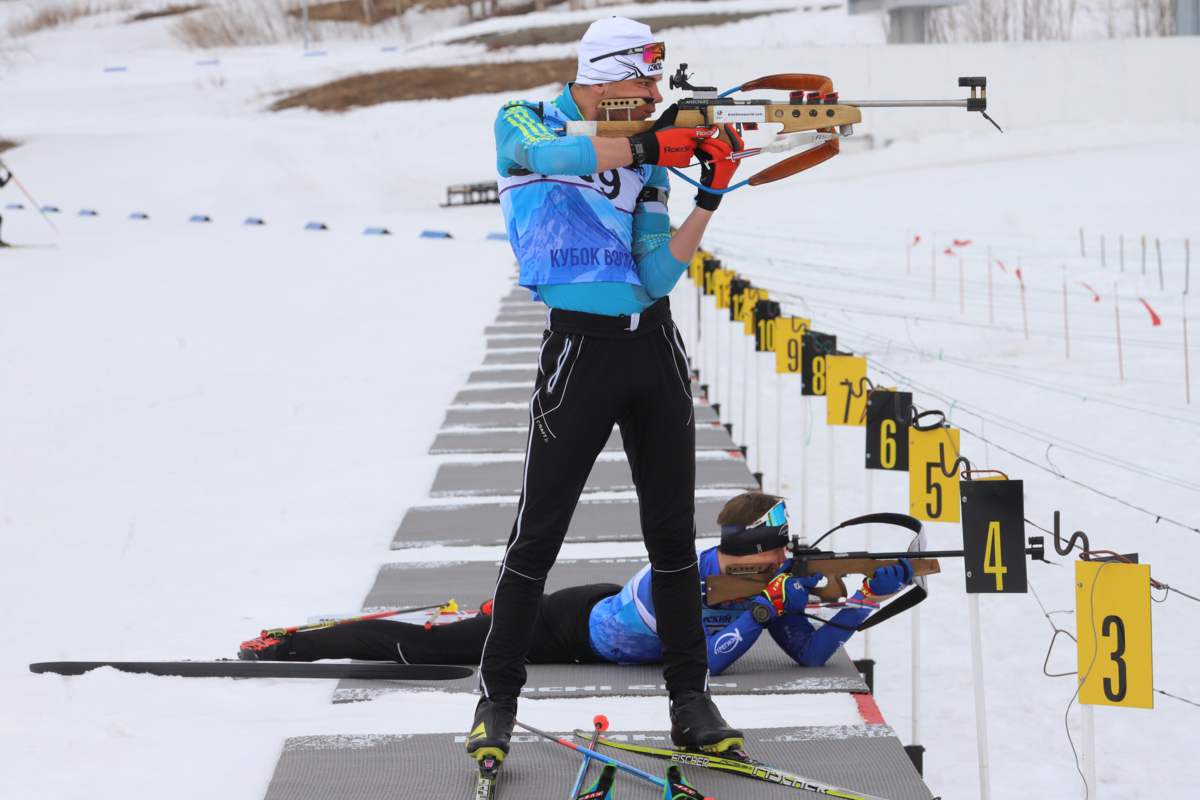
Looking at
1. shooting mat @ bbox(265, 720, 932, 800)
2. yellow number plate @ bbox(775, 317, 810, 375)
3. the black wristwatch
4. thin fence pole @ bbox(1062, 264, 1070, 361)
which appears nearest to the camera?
the black wristwatch

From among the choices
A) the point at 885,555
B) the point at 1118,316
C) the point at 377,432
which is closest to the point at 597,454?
the point at 885,555

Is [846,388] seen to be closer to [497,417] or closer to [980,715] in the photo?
[980,715]

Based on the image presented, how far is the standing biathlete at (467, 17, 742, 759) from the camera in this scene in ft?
7.00

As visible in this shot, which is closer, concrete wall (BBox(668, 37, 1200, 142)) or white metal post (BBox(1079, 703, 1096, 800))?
white metal post (BBox(1079, 703, 1096, 800))

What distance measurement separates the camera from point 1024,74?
26000mm

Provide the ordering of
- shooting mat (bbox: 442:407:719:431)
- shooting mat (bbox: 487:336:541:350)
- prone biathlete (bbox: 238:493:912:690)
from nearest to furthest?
prone biathlete (bbox: 238:493:912:690) < shooting mat (bbox: 442:407:719:431) < shooting mat (bbox: 487:336:541:350)

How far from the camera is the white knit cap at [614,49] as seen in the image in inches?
83.4

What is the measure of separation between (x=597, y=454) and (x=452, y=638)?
3.40 ft

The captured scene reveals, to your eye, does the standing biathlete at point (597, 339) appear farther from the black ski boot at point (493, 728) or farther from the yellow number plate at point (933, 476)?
the yellow number plate at point (933, 476)

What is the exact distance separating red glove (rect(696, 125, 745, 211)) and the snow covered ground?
1279 millimetres

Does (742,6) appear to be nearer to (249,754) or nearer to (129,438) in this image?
(129,438)

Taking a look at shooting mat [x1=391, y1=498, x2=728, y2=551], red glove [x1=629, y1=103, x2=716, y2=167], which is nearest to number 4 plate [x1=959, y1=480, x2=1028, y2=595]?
red glove [x1=629, y1=103, x2=716, y2=167]

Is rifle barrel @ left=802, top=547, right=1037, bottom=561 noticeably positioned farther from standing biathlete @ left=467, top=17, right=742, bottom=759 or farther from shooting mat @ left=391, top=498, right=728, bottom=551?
shooting mat @ left=391, top=498, right=728, bottom=551

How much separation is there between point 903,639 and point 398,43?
4582cm
